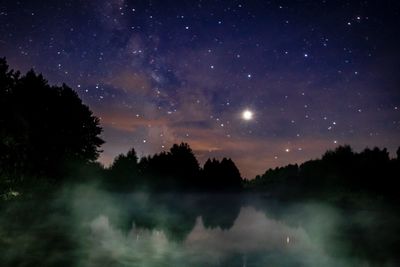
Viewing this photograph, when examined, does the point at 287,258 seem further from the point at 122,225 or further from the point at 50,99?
the point at 50,99

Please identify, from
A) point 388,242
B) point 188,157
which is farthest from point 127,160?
point 388,242

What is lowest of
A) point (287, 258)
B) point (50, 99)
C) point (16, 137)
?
point (287, 258)

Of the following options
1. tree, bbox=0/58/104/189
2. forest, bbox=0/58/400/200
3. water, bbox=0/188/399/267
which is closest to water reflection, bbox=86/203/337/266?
water, bbox=0/188/399/267

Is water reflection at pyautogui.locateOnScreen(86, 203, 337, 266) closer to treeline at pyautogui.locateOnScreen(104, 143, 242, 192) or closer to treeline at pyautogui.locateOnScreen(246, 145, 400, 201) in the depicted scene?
treeline at pyautogui.locateOnScreen(246, 145, 400, 201)

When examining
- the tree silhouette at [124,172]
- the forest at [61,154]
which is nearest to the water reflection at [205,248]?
the forest at [61,154]

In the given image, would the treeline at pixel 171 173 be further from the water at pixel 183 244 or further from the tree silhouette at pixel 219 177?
the water at pixel 183 244

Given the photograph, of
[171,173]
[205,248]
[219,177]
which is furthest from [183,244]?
[219,177]

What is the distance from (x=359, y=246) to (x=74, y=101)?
1782 inches

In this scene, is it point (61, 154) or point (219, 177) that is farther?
point (219, 177)

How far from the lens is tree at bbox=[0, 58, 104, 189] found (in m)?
34.2

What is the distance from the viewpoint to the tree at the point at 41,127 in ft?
112

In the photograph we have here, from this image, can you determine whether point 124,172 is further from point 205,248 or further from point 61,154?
point 205,248

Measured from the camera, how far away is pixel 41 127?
46.9 metres

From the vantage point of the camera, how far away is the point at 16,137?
32.8 meters
